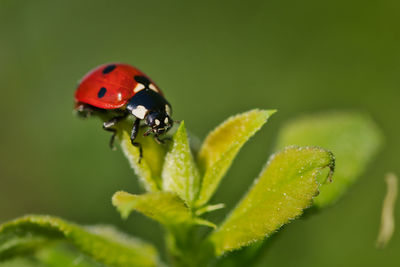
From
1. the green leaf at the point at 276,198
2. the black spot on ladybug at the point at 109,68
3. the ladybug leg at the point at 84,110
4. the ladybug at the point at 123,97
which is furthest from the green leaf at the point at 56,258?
the black spot on ladybug at the point at 109,68

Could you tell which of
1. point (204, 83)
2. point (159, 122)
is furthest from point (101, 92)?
point (204, 83)

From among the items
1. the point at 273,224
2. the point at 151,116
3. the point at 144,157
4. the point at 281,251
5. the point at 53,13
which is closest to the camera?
the point at 273,224

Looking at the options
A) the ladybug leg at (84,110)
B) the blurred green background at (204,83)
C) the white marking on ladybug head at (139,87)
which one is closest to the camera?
the white marking on ladybug head at (139,87)

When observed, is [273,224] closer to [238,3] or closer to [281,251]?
[281,251]

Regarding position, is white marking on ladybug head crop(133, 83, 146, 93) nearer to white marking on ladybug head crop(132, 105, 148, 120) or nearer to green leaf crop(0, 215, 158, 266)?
white marking on ladybug head crop(132, 105, 148, 120)

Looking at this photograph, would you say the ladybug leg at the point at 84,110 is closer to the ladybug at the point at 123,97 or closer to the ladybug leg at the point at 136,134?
the ladybug at the point at 123,97

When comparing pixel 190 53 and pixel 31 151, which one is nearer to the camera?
pixel 31 151

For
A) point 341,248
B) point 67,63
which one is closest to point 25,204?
point 67,63
